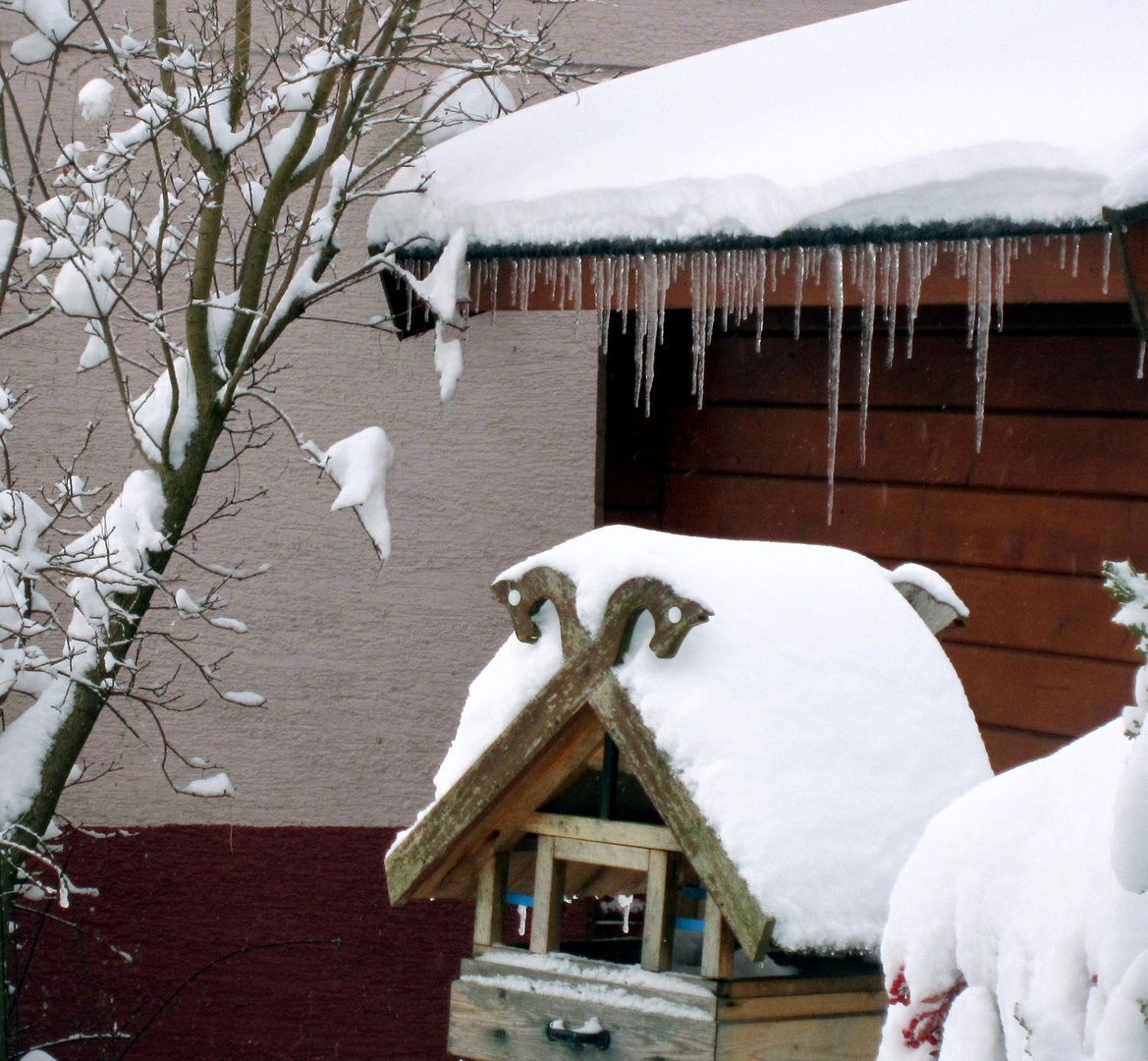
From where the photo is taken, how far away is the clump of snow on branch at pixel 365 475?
3.06 metres

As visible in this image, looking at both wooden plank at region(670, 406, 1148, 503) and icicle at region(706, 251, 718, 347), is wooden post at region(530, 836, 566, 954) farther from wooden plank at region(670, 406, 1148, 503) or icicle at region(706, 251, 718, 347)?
wooden plank at region(670, 406, 1148, 503)

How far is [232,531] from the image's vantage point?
4.43 meters

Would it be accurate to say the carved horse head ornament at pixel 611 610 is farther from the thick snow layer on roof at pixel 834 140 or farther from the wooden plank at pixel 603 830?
the thick snow layer on roof at pixel 834 140

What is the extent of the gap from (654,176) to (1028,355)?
3.75 ft

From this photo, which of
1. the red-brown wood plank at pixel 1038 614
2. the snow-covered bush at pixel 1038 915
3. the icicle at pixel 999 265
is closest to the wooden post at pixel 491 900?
the snow-covered bush at pixel 1038 915

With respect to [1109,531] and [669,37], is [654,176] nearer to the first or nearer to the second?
[1109,531]

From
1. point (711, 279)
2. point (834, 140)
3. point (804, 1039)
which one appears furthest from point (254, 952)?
point (834, 140)

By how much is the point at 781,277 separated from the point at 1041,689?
1.32 m

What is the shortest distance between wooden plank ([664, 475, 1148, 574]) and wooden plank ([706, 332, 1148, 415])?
242 millimetres

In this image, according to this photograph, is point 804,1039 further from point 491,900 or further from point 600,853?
point 491,900

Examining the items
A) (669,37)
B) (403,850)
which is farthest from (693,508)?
(403,850)

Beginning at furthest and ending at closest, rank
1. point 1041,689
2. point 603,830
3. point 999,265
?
point 1041,689, point 999,265, point 603,830

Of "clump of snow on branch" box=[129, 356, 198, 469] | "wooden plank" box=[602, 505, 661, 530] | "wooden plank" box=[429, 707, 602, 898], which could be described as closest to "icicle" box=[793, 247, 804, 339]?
"wooden plank" box=[429, 707, 602, 898]

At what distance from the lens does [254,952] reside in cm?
435
